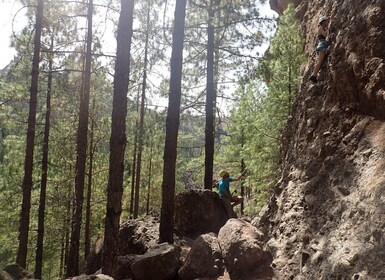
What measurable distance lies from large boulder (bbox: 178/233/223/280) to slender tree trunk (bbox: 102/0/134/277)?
57.8 inches

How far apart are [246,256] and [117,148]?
10.6 ft

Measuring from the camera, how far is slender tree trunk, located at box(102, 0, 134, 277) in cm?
665

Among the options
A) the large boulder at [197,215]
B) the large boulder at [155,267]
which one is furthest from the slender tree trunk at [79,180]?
the large boulder at [155,267]

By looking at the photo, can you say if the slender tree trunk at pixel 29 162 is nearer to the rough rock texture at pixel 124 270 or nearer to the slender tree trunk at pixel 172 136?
the rough rock texture at pixel 124 270

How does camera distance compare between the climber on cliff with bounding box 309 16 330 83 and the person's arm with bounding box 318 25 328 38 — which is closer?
the climber on cliff with bounding box 309 16 330 83

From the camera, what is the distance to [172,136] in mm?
9508

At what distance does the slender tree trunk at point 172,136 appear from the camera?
30.3ft

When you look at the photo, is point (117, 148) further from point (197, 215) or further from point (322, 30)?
point (322, 30)

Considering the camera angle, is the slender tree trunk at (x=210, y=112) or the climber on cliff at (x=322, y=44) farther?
the slender tree trunk at (x=210, y=112)

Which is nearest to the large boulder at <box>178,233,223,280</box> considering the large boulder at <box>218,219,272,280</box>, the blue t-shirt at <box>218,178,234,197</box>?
the large boulder at <box>218,219,272,280</box>

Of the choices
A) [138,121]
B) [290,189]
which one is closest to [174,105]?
[290,189]

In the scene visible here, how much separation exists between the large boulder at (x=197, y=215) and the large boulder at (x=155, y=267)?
3105 mm

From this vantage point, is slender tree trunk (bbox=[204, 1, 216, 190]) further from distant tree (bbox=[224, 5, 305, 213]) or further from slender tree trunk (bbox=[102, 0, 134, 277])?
slender tree trunk (bbox=[102, 0, 134, 277])

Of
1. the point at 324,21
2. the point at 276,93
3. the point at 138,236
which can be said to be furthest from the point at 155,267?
the point at 276,93
